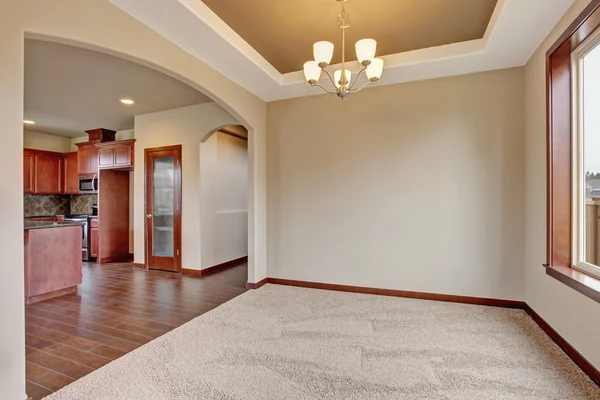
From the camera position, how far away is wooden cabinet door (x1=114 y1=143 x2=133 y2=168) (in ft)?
18.8

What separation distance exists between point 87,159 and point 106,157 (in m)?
0.74

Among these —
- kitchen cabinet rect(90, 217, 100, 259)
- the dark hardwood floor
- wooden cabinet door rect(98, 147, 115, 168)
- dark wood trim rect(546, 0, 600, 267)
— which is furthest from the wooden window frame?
kitchen cabinet rect(90, 217, 100, 259)

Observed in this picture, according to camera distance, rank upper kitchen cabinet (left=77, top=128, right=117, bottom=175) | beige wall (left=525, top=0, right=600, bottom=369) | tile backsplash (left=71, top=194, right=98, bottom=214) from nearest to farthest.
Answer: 1. beige wall (left=525, top=0, right=600, bottom=369)
2. upper kitchen cabinet (left=77, top=128, right=117, bottom=175)
3. tile backsplash (left=71, top=194, right=98, bottom=214)

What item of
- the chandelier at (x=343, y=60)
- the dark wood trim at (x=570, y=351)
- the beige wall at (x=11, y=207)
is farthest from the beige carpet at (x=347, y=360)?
the chandelier at (x=343, y=60)

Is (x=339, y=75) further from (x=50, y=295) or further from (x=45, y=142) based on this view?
(x=45, y=142)

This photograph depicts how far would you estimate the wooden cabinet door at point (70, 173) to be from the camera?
6840 mm

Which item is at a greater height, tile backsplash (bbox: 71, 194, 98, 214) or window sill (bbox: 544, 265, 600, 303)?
tile backsplash (bbox: 71, 194, 98, 214)

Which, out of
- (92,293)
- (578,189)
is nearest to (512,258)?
(578,189)

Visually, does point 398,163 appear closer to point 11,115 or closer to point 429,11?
point 429,11

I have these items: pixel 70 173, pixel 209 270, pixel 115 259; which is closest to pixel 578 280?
pixel 209 270

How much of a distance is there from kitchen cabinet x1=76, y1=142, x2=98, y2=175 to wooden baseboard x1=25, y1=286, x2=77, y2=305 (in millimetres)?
3042

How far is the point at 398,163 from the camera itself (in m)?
3.84

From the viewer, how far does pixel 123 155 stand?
580cm

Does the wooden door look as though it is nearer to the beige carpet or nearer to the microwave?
the microwave
